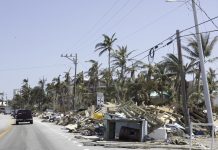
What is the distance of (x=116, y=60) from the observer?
73.3 meters

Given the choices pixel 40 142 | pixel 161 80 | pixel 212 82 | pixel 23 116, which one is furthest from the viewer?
pixel 212 82

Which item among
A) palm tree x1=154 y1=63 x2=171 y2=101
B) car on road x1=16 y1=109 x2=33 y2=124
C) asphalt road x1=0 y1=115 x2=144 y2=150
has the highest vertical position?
palm tree x1=154 y1=63 x2=171 y2=101

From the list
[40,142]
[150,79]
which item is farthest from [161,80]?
[40,142]

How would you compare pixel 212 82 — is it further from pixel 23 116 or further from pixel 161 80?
pixel 23 116

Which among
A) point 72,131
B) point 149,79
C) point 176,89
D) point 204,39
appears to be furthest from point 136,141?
point 149,79

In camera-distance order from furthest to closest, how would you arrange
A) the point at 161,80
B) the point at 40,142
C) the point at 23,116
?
the point at 161,80 → the point at 23,116 → the point at 40,142

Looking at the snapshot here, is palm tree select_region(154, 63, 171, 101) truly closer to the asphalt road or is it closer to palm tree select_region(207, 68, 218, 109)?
palm tree select_region(207, 68, 218, 109)

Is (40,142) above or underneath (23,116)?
underneath

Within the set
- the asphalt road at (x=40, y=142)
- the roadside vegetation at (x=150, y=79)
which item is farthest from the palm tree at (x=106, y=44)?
the asphalt road at (x=40, y=142)

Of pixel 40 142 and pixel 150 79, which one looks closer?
pixel 40 142

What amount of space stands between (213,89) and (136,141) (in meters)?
48.4

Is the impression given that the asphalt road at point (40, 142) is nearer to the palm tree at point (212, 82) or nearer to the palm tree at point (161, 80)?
the palm tree at point (161, 80)

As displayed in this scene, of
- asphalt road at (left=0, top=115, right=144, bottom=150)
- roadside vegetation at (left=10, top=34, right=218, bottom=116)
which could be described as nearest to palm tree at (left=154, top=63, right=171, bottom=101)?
roadside vegetation at (left=10, top=34, right=218, bottom=116)

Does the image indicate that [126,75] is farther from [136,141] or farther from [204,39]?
[136,141]
